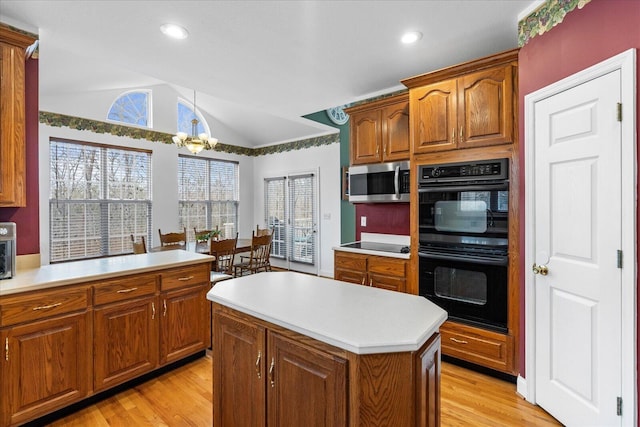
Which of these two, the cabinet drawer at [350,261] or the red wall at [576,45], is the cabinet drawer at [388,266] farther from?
the red wall at [576,45]

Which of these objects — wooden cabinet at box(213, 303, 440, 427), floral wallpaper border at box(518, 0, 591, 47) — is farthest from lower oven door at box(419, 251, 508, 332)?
floral wallpaper border at box(518, 0, 591, 47)

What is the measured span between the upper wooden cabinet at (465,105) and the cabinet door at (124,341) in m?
2.56

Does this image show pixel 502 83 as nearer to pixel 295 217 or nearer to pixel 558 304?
pixel 558 304

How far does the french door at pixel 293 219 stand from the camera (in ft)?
20.8

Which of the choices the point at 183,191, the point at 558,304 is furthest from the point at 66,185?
the point at 558,304

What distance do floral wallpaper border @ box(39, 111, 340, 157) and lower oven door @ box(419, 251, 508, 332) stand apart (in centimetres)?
370

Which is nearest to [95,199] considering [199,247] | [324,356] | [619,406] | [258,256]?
[199,247]

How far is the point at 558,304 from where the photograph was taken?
76.1 inches

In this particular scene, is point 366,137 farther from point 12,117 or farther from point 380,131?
point 12,117

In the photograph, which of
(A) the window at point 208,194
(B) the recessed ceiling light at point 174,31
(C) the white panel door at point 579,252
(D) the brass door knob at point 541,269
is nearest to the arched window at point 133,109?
(A) the window at point 208,194

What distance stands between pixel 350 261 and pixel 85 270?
2193mm

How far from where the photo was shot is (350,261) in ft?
10.6

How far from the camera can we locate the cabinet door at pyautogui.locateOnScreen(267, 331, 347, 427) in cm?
112

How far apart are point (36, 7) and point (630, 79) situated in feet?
11.1
